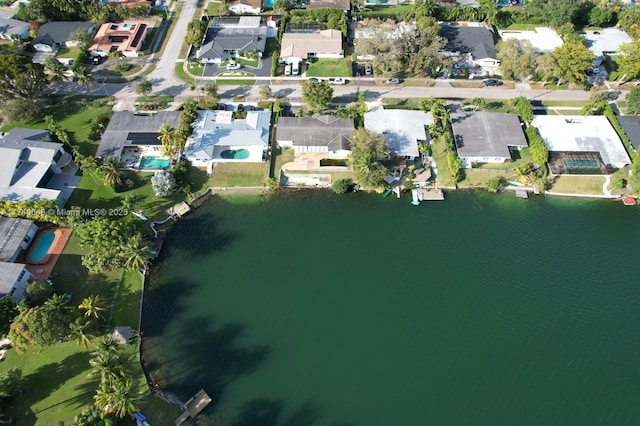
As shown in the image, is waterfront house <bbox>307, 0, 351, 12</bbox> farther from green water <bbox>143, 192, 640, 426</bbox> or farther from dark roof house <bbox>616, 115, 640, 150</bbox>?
dark roof house <bbox>616, 115, 640, 150</bbox>

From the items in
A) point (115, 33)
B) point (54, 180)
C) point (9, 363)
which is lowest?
point (9, 363)

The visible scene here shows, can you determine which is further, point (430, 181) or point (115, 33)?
point (115, 33)

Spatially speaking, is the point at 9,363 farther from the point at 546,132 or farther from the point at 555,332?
the point at 546,132

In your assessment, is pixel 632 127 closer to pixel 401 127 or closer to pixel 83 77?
pixel 401 127

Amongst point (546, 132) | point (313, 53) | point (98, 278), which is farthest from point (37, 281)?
point (546, 132)

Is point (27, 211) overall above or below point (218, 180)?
below

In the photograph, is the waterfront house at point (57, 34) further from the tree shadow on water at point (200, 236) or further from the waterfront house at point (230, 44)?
the tree shadow on water at point (200, 236)

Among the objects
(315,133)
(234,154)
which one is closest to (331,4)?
(315,133)
